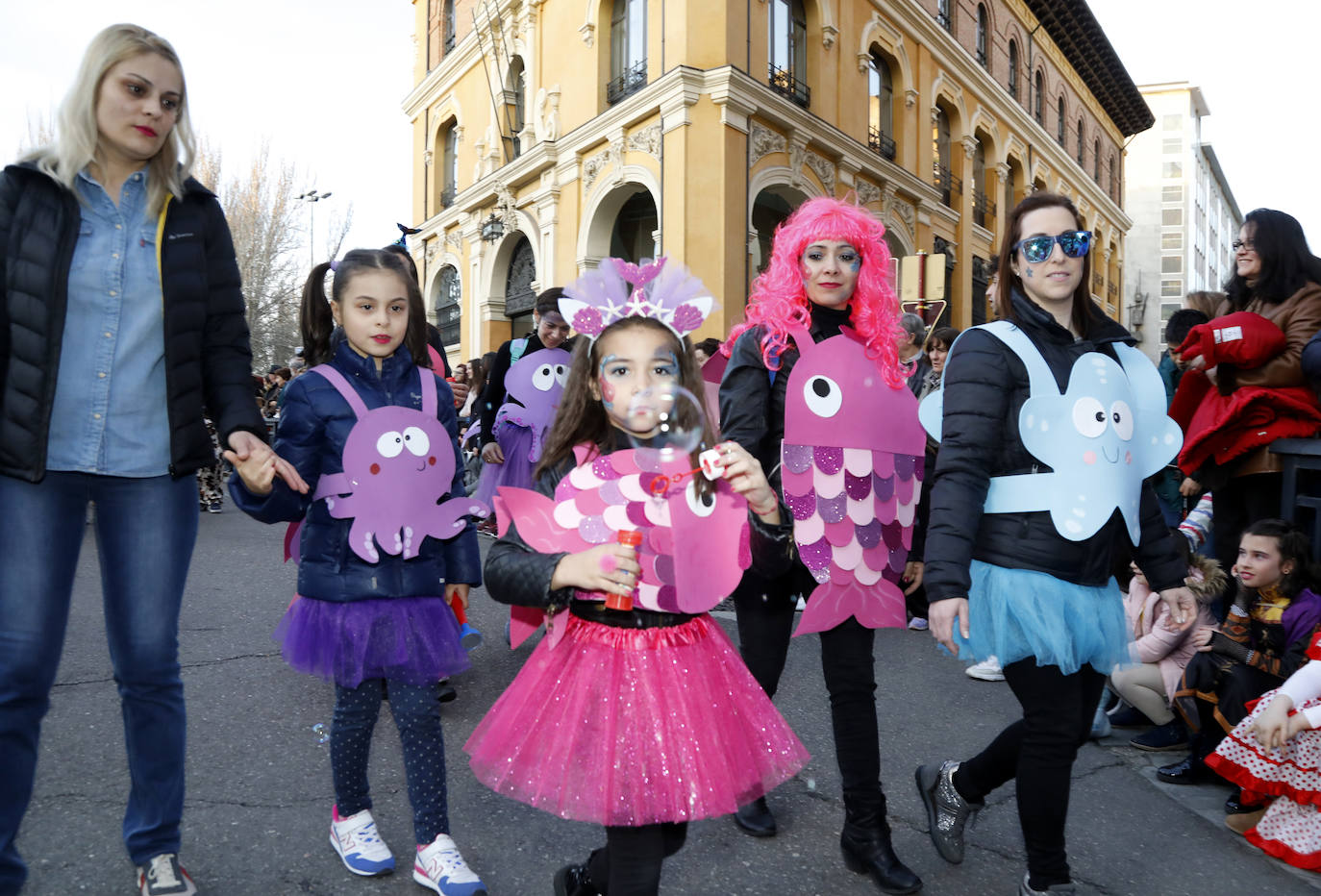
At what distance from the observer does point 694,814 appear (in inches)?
69.1

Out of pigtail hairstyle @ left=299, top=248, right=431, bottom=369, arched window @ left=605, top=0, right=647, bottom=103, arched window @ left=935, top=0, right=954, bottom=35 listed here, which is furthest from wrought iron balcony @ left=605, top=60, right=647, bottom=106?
pigtail hairstyle @ left=299, top=248, right=431, bottom=369

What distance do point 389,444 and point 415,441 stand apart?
0.26 feet

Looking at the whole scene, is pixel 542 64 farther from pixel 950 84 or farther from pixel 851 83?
pixel 950 84

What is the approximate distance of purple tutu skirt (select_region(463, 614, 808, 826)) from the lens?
5.78ft

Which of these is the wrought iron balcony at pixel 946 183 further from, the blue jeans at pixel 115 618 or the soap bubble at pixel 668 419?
the blue jeans at pixel 115 618

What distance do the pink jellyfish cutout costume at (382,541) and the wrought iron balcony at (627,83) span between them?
12947mm

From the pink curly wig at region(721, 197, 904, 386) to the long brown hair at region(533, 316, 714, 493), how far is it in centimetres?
69

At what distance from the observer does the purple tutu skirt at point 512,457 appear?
490 cm

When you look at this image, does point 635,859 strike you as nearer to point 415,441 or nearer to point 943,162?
point 415,441

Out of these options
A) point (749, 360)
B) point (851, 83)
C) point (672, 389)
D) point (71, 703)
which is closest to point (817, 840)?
point (749, 360)

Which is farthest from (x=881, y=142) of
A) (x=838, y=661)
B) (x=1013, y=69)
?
(x=838, y=661)

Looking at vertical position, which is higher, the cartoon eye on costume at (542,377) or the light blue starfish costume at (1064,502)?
the cartoon eye on costume at (542,377)

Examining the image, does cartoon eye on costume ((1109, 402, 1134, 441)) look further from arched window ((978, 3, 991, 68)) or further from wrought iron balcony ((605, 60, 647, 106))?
arched window ((978, 3, 991, 68))

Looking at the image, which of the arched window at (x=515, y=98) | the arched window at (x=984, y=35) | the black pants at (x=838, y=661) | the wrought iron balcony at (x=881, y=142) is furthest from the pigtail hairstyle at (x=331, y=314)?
the arched window at (x=984, y=35)
